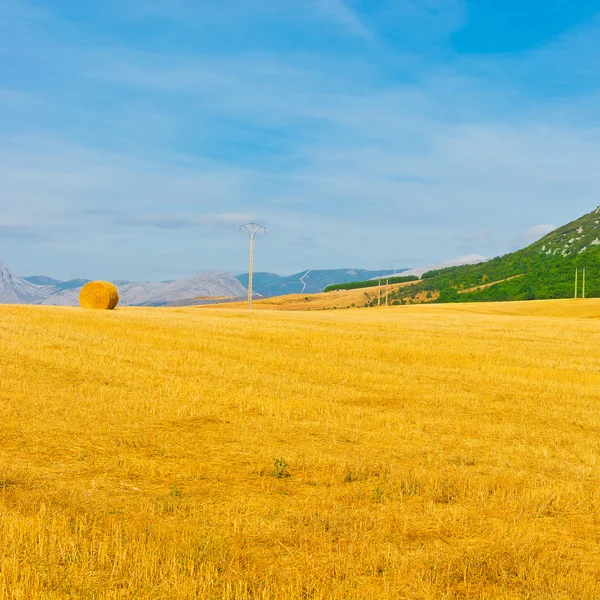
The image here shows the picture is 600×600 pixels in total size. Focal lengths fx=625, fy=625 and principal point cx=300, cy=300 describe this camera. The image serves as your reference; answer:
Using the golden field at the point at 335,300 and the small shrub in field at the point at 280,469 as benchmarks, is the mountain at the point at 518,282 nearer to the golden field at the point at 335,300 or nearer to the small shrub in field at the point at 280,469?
the golden field at the point at 335,300

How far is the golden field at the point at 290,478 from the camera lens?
22.4 ft

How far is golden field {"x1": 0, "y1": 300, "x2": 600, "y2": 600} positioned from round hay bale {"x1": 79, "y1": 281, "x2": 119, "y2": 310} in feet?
92.5

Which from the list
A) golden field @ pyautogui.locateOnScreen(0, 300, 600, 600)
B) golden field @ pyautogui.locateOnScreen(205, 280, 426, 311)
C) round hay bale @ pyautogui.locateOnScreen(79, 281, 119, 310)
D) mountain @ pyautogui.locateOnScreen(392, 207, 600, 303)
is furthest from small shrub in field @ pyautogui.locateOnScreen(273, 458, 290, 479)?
golden field @ pyautogui.locateOnScreen(205, 280, 426, 311)

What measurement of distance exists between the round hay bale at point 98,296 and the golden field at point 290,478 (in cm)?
2818

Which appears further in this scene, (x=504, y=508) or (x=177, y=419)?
(x=177, y=419)

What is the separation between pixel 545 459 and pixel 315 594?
7.65 metres

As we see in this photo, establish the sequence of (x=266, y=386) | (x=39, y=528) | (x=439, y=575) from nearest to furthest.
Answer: (x=439, y=575) → (x=39, y=528) → (x=266, y=386)

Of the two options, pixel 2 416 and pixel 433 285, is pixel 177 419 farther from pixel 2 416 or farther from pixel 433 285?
pixel 433 285

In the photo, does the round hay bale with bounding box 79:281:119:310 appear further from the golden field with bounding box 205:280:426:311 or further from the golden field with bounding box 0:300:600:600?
the golden field with bounding box 205:280:426:311

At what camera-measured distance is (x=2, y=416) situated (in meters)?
13.8

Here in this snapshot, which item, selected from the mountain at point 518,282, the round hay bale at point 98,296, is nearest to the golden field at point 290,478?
the round hay bale at point 98,296

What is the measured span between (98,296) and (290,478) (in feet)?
143

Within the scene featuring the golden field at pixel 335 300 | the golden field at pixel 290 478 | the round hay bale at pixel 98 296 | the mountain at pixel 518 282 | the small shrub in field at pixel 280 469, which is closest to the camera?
the golden field at pixel 290 478

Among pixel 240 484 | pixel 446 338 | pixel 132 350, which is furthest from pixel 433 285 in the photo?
pixel 240 484
